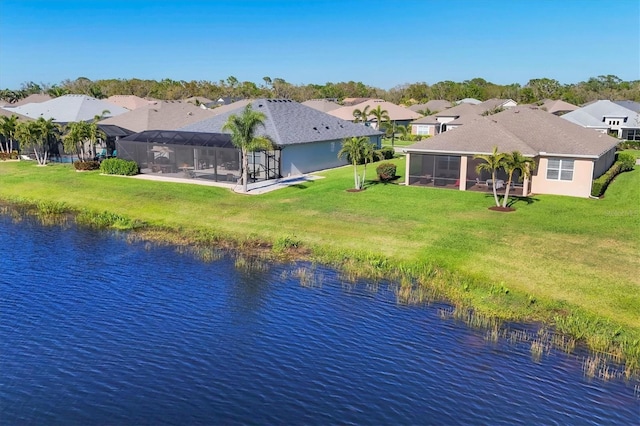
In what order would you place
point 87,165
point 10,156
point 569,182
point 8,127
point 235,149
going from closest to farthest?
point 569,182, point 235,149, point 87,165, point 8,127, point 10,156

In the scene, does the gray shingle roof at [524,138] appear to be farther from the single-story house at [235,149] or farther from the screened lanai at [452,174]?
the single-story house at [235,149]

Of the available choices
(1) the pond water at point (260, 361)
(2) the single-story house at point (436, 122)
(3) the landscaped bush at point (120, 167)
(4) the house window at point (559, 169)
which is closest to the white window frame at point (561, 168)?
(4) the house window at point (559, 169)

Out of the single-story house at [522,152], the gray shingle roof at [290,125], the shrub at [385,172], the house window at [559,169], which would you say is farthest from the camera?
the gray shingle roof at [290,125]

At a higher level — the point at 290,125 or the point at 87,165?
the point at 290,125

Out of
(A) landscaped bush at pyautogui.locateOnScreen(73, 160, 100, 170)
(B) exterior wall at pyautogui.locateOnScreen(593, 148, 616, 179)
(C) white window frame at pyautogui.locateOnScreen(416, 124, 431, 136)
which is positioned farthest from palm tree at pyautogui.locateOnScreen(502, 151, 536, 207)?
(C) white window frame at pyautogui.locateOnScreen(416, 124, 431, 136)

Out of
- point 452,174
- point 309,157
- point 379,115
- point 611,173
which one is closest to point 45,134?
point 309,157

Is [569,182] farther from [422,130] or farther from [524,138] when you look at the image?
[422,130]
